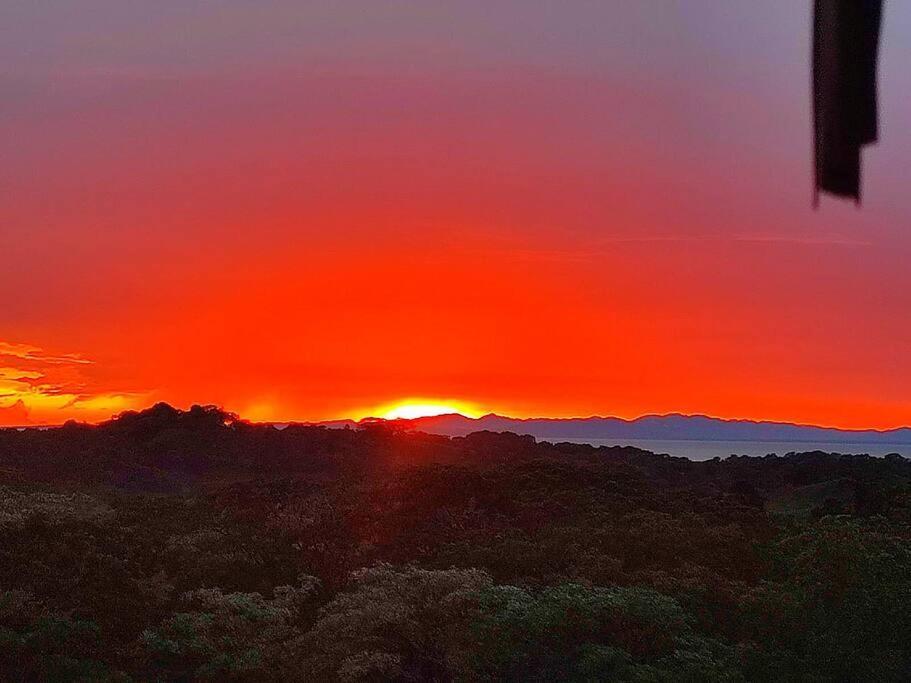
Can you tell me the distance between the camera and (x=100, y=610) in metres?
16.8

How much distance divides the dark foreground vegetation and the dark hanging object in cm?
1193

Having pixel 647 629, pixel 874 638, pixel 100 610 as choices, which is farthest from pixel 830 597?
pixel 100 610

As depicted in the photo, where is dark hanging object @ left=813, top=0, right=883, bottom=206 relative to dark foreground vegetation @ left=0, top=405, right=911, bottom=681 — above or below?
above

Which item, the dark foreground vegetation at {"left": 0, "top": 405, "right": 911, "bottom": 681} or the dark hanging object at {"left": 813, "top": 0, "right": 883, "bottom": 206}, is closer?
the dark hanging object at {"left": 813, "top": 0, "right": 883, "bottom": 206}

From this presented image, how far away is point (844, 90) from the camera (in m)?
1.83

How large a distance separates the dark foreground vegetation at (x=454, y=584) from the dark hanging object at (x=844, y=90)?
470 inches

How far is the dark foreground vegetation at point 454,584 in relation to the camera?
13.9 m

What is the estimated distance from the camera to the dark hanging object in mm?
1795

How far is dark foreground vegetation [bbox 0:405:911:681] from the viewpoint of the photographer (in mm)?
13914

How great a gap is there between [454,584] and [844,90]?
14858mm

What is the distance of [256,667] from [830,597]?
810 centimetres

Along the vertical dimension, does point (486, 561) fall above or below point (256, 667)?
above

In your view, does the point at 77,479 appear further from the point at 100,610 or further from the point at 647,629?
the point at 647,629

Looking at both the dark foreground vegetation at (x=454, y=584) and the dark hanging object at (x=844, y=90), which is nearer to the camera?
the dark hanging object at (x=844, y=90)
